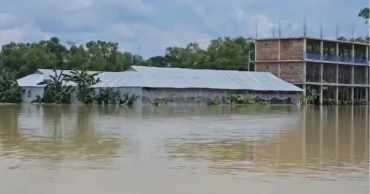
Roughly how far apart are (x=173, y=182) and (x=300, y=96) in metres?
53.5

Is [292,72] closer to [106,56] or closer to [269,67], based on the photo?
[269,67]

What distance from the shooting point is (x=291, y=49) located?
6456 cm

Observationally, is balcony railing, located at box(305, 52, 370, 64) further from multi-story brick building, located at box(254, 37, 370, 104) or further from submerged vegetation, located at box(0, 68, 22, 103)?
submerged vegetation, located at box(0, 68, 22, 103)

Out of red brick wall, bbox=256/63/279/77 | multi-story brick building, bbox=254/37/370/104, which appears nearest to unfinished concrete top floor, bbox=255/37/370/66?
multi-story brick building, bbox=254/37/370/104

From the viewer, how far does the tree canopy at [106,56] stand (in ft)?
229

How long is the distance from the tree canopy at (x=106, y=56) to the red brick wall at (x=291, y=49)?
1218cm

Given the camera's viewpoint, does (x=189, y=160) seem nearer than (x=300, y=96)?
Yes

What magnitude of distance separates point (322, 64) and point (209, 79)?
590 inches

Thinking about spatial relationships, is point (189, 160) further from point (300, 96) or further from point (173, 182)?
point (300, 96)

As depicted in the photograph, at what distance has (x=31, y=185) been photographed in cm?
884

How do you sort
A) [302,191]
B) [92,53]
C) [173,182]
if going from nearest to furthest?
[302,191] < [173,182] < [92,53]

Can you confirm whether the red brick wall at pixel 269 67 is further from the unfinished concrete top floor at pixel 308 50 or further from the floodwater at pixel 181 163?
the floodwater at pixel 181 163

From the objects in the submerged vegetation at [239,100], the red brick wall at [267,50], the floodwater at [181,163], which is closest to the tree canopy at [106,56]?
the red brick wall at [267,50]

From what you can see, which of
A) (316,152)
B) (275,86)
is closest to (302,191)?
(316,152)
